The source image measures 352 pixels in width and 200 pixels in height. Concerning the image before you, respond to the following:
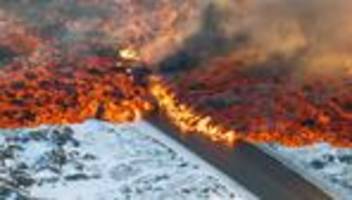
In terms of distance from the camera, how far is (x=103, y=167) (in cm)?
5772

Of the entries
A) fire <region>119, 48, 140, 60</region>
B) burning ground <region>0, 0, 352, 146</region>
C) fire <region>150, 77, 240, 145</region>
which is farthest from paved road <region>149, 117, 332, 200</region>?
Result: fire <region>119, 48, 140, 60</region>

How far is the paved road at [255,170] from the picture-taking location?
5411 cm

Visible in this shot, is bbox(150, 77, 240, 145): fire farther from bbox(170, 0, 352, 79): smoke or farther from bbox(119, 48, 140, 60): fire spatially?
bbox(170, 0, 352, 79): smoke

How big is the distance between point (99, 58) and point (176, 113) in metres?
12.9

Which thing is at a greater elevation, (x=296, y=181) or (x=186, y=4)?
(x=186, y=4)

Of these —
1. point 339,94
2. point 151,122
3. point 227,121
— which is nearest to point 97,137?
point 151,122

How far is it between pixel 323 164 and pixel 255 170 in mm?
4461

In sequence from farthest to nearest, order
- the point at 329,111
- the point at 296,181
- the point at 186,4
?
the point at 186,4
the point at 329,111
the point at 296,181

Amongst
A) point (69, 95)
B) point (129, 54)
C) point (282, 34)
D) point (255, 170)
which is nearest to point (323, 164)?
point (255, 170)

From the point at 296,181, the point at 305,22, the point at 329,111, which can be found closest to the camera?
the point at 296,181

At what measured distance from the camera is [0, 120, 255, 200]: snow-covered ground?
179 feet

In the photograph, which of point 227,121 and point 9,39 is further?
point 9,39

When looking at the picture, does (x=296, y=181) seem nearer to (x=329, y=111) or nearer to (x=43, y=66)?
(x=329, y=111)

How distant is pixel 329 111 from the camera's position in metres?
65.8
